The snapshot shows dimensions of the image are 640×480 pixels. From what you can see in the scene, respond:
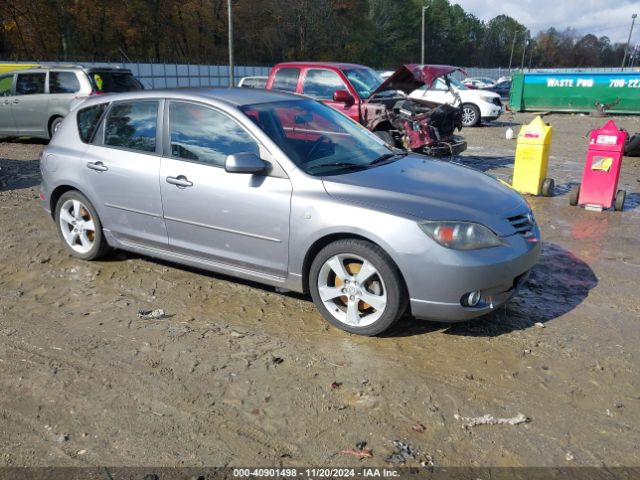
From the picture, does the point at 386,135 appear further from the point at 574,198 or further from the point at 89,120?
the point at 89,120

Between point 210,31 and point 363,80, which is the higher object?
point 210,31

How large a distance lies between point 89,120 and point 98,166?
0.60 metres

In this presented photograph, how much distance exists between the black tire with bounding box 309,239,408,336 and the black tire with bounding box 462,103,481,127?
16371mm

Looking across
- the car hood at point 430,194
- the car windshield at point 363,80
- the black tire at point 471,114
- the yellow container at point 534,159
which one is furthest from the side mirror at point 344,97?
the black tire at point 471,114

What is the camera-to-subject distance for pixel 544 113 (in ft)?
77.8

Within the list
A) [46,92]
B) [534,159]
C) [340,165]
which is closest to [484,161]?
[534,159]

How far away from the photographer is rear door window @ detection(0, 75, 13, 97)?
1307cm

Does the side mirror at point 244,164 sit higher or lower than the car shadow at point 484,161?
higher

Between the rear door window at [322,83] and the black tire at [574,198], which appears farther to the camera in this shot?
the rear door window at [322,83]

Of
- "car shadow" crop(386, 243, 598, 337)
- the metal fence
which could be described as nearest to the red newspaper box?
"car shadow" crop(386, 243, 598, 337)

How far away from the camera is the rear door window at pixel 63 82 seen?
1212 cm

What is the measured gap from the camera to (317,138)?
4.56 m

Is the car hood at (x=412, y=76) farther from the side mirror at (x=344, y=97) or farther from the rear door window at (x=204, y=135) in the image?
the rear door window at (x=204, y=135)

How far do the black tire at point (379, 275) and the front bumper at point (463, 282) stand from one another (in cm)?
9
